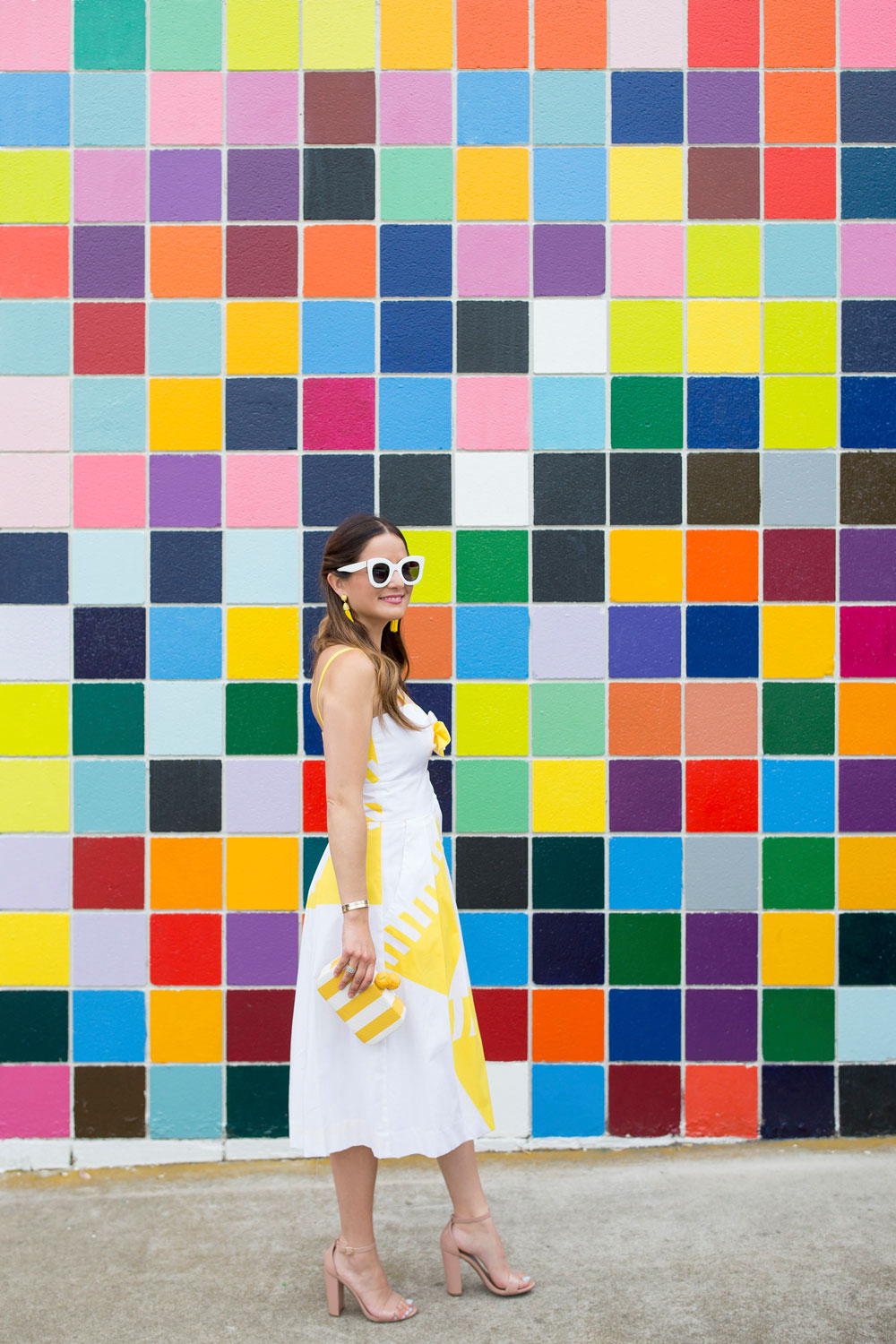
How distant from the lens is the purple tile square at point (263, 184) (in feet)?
10.5

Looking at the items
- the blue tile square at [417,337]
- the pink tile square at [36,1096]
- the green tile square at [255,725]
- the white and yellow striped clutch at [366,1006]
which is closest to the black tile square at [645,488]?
the blue tile square at [417,337]

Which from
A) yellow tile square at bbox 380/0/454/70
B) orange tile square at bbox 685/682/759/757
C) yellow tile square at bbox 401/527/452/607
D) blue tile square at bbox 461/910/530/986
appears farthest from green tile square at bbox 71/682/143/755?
yellow tile square at bbox 380/0/454/70

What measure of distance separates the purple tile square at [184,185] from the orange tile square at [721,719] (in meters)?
1.92

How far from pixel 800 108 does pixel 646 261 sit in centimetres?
62

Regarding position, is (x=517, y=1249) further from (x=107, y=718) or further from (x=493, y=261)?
(x=493, y=261)

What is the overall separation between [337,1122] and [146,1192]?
1.02 metres

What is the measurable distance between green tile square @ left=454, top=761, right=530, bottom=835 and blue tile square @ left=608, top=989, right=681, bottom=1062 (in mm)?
573

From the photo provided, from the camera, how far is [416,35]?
3211mm

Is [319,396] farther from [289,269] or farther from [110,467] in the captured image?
[110,467]

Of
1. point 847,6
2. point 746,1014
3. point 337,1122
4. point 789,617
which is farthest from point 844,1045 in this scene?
point 847,6

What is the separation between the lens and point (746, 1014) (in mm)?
3248

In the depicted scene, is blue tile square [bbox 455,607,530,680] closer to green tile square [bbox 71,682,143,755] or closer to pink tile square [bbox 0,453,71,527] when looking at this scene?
green tile square [bbox 71,682,143,755]

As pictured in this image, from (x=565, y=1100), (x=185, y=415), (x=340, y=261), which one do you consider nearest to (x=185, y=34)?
(x=340, y=261)

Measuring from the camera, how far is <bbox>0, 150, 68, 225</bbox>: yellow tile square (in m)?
3.21
